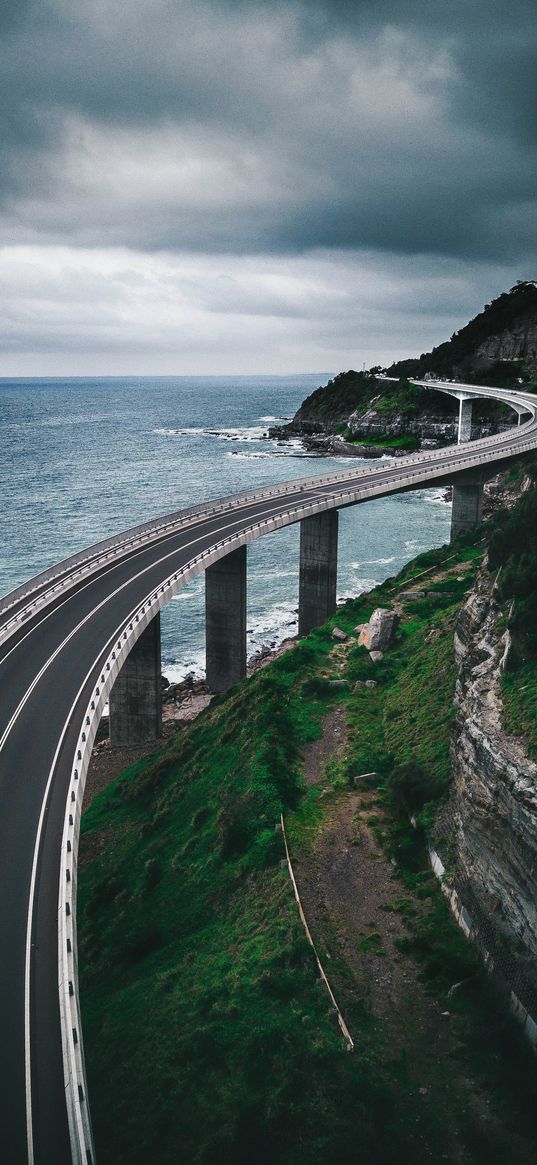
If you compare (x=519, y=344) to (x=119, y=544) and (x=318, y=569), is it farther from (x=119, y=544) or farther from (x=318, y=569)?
(x=119, y=544)

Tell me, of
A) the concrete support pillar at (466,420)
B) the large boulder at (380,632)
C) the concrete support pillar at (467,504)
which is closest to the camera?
the large boulder at (380,632)

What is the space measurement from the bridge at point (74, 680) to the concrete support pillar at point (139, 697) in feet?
0.31

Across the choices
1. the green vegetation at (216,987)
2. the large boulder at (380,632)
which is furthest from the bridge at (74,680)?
the large boulder at (380,632)

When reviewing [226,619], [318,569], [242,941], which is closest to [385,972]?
[242,941]

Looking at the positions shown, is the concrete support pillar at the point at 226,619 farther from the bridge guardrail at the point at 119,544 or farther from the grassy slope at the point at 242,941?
the grassy slope at the point at 242,941

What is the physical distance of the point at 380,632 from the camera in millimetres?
49531

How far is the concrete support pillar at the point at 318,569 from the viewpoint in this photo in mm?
71750

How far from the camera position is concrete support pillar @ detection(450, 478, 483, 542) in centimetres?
9162

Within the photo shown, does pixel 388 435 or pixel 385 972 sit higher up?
pixel 388 435

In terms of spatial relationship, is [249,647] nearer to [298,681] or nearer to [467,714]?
[298,681]

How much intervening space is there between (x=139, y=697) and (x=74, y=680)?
14.9 metres

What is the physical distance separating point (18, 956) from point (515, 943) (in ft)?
48.3

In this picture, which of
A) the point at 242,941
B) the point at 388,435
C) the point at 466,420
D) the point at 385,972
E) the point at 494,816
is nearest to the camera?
the point at 494,816

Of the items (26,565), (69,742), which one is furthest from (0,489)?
(69,742)
